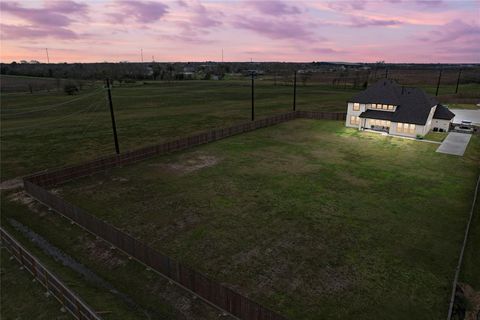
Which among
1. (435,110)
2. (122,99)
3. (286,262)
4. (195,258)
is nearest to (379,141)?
(435,110)

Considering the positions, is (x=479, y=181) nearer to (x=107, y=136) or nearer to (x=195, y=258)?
(x=195, y=258)

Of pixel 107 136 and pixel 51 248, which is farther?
pixel 107 136

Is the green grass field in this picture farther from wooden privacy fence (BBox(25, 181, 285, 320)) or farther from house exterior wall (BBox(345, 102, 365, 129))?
house exterior wall (BBox(345, 102, 365, 129))

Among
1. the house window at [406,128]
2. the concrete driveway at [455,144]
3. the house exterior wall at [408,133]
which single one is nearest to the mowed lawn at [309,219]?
the concrete driveway at [455,144]

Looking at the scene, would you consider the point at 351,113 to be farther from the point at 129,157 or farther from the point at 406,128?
the point at 129,157

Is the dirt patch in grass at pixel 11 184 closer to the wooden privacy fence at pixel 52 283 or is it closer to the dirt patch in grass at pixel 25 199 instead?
the dirt patch in grass at pixel 25 199
